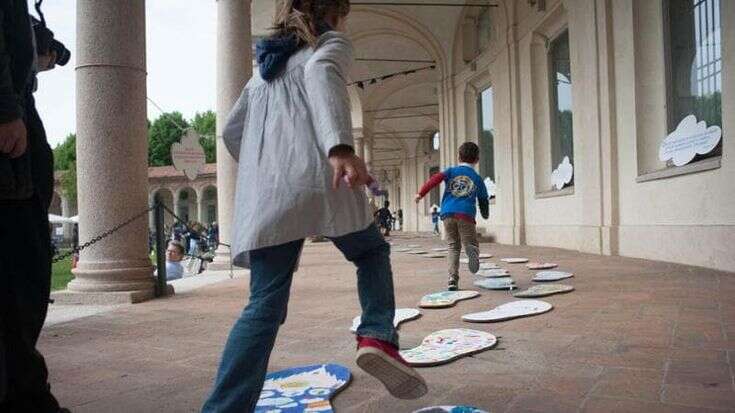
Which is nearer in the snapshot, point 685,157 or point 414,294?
point 414,294

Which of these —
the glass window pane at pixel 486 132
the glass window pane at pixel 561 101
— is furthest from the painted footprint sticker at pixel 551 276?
the glass window pane at pixel 486 132

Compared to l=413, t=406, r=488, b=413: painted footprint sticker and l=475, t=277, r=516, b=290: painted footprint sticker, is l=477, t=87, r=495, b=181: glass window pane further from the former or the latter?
l=413, t=406, r=488, b=413: painted footprint sticker

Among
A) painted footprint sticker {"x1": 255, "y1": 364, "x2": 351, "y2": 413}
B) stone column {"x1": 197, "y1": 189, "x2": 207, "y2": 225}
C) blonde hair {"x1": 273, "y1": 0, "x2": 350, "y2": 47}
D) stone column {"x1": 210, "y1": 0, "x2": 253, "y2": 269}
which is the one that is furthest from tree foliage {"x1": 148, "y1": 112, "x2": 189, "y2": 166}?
blonde hair {"x1": 273, "y1": 0, "x2": 350, "y2": 47}

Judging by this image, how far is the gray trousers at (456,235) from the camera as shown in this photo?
5.72 meters

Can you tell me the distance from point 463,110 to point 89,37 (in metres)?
13.2

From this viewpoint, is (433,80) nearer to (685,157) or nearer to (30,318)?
(685,157)

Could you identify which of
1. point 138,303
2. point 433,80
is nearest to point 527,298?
point 138,303

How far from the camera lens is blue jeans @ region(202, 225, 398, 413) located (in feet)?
6.03

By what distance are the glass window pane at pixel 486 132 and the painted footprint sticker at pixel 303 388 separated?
44.2 ft

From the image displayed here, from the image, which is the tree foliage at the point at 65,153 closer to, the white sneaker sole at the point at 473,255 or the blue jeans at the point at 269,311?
the white sneaker sole at the point at 473,255

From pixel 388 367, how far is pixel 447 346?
4.55 ft

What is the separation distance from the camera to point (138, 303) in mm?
5633

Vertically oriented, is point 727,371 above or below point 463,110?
below

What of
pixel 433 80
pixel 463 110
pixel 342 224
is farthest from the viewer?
pixel 433 80
